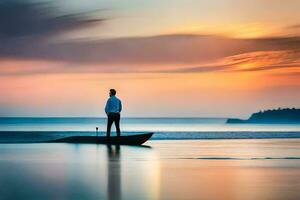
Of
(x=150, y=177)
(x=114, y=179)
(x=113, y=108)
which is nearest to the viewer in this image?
(x=114, y=179)

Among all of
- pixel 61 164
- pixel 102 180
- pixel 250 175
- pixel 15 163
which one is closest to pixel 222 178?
pixel 250 175

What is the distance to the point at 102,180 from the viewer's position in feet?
38.9

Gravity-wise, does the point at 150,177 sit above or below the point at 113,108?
below

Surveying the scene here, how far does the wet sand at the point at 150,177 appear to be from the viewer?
996cm

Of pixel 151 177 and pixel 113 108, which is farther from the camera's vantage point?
pixel 113 108

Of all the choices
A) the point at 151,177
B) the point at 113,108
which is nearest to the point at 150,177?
the point at 151,177

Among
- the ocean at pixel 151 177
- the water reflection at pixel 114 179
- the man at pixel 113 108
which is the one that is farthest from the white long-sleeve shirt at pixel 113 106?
the water reflection at pixel 114 179

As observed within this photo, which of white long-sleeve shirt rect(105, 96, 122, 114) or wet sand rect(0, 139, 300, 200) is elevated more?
white long-sleeve shirt rect(105, 96, 122, 114)

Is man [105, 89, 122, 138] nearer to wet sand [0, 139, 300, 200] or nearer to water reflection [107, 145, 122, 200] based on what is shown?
wet sand [0, 139, 300, 200]

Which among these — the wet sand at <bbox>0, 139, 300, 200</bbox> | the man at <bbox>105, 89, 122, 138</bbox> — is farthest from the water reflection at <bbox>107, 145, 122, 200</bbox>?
the man at <bbox>105, 89, 122, 138</bbox>

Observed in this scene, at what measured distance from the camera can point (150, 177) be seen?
41.4 feet

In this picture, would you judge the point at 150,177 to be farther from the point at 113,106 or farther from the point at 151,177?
the point at 113,106

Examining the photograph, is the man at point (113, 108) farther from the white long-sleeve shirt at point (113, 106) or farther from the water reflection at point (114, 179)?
the water reflection at point (114, 179)

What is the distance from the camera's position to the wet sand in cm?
996
